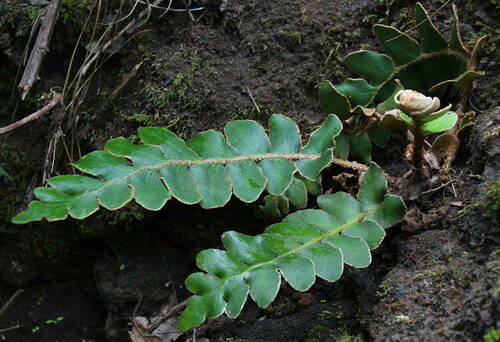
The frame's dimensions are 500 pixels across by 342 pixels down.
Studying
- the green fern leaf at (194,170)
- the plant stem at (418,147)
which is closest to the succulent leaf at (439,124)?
the plant stem at (418,147)

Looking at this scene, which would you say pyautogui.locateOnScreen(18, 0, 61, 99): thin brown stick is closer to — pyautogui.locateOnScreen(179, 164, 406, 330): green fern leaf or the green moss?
pyautogui.locateOnScreen(179, 164, 406, 330): green fern leaf

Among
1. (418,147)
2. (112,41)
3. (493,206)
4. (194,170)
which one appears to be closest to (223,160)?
(194,170)

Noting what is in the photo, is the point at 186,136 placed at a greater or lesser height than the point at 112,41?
lesser

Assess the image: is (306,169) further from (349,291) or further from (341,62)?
(341,62)

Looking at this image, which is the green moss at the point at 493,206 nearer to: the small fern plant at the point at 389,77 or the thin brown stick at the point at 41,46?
the small fern plant at the point at 389,77

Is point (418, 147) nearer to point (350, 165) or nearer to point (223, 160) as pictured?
point (350, 165)

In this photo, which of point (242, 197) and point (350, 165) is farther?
point (350, 165)
